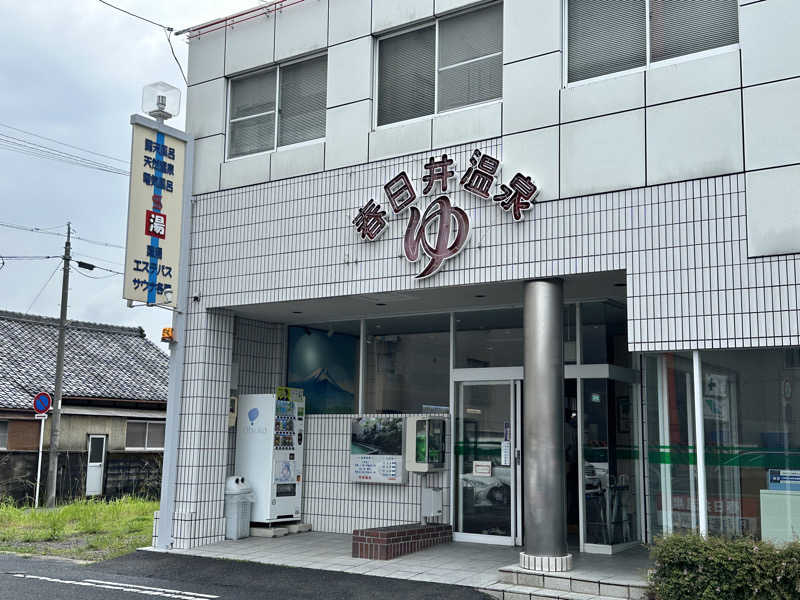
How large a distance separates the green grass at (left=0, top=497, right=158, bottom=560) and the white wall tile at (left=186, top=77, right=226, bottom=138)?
6.82 meters

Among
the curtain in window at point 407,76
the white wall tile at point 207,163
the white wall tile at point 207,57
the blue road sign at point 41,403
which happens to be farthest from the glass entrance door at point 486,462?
the blue road sign at point 41,403

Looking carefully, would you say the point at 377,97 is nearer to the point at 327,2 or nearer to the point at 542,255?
the point at 327,2

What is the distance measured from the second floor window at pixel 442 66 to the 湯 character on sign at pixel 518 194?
4.83 ft

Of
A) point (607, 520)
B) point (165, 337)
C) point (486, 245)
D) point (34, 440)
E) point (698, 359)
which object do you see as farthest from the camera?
point (34, 440)

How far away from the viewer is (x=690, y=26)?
9773 mm

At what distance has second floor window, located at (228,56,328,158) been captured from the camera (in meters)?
13.1

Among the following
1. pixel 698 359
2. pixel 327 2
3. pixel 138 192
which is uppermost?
pixel 327 2

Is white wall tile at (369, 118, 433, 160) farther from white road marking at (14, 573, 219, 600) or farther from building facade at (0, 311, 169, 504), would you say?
building facade at (0, 311, 169, 504)

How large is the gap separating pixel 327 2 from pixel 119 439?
1673 cm

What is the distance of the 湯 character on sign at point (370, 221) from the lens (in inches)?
457

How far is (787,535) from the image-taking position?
28.0 feet

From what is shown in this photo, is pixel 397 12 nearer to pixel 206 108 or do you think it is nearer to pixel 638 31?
pixel 638 31

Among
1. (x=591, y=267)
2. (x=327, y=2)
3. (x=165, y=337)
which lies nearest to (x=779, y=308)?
(x=591, y=267)

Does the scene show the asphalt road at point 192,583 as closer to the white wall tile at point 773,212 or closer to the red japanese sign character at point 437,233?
the red japanese sign character at point 437,233
